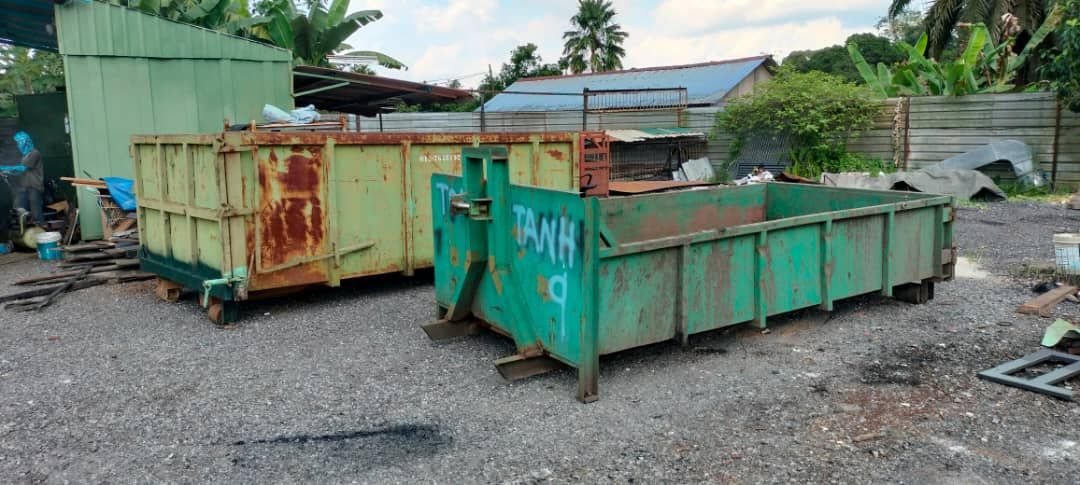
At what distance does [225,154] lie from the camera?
7.02m

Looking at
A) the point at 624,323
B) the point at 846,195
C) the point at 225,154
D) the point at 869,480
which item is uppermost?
the point at 225,154

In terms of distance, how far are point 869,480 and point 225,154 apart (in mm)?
5964

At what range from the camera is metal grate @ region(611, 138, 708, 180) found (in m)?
19.3

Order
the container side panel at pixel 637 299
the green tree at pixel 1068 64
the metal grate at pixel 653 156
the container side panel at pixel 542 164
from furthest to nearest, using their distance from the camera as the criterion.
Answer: the metal grate at pixel 653 156 → the green tree at pixel 1068 64 → the container side panel at pixel 542 164 → the container side panel at pixel 637 299

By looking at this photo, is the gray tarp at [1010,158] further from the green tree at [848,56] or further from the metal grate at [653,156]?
the green tree at [848,56]

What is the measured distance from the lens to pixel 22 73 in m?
25.6

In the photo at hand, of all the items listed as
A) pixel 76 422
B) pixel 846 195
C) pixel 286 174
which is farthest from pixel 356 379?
pixel 846 195

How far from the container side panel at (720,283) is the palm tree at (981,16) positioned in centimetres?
1923

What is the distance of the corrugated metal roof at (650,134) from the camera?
1773 cm

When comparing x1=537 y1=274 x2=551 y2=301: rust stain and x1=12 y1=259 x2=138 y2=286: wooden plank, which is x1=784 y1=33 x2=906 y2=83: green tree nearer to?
x1=12 y1=259 x2=138 y2=286: wooden plank

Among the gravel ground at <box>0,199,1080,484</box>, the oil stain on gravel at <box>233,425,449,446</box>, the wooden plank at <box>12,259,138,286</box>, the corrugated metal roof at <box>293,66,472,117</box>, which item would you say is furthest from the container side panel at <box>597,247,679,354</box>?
the corrugated metal roof at <box>293,66,472,117</box>

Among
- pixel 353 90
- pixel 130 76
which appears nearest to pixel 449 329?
pixel 130 76

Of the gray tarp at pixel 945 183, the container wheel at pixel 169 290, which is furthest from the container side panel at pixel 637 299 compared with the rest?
the gray tarp at pixel 945 183

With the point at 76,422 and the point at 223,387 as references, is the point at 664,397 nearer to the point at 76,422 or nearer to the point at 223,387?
the point at 223,387
